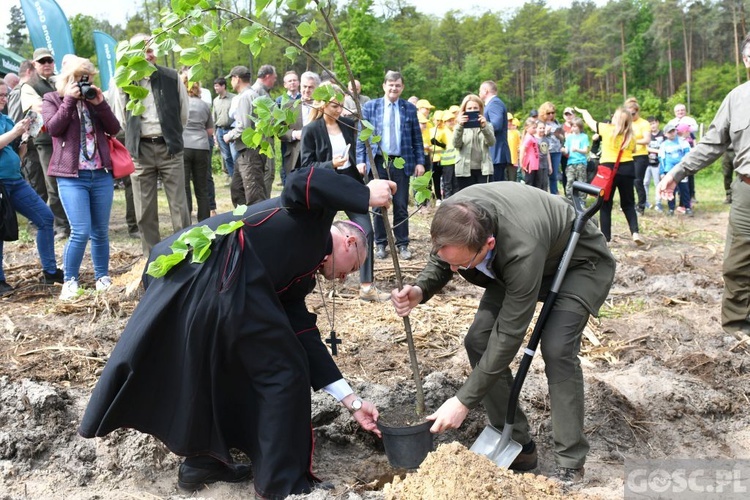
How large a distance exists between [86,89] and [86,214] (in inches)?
41.9

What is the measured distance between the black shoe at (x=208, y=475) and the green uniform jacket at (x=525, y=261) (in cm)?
116

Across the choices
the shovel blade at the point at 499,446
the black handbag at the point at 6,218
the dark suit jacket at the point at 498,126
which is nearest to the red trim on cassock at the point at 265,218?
the shovel blade at the point at 499,446

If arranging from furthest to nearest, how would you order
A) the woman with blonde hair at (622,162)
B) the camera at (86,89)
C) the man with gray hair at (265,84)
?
1. the woman with blonde hair at (622,162)
2. the man with gray hair at (265,84)
3. the camera at (86,89)

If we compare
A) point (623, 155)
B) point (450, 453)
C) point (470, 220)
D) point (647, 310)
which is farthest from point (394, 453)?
point (623, 155)

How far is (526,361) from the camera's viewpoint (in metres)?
3.14

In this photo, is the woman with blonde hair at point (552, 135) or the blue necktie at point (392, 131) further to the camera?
the woman with blonde hair at point (552, 135)

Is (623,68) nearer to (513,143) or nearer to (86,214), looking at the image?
(513,143)

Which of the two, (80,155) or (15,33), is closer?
(80,155)

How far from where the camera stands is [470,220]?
2.65m

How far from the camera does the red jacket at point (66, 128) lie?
567 cm

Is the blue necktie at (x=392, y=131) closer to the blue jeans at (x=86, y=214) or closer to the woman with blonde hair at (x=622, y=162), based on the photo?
the blue jeans at (x=86, y=214)

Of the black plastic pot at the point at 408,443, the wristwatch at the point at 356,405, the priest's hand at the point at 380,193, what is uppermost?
the priest's hand at the point at 380,193

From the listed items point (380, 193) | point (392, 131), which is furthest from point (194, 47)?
point (392, 131)

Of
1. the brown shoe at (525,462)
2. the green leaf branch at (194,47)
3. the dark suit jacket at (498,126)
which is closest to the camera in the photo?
the green leaf branch at (194,47)
